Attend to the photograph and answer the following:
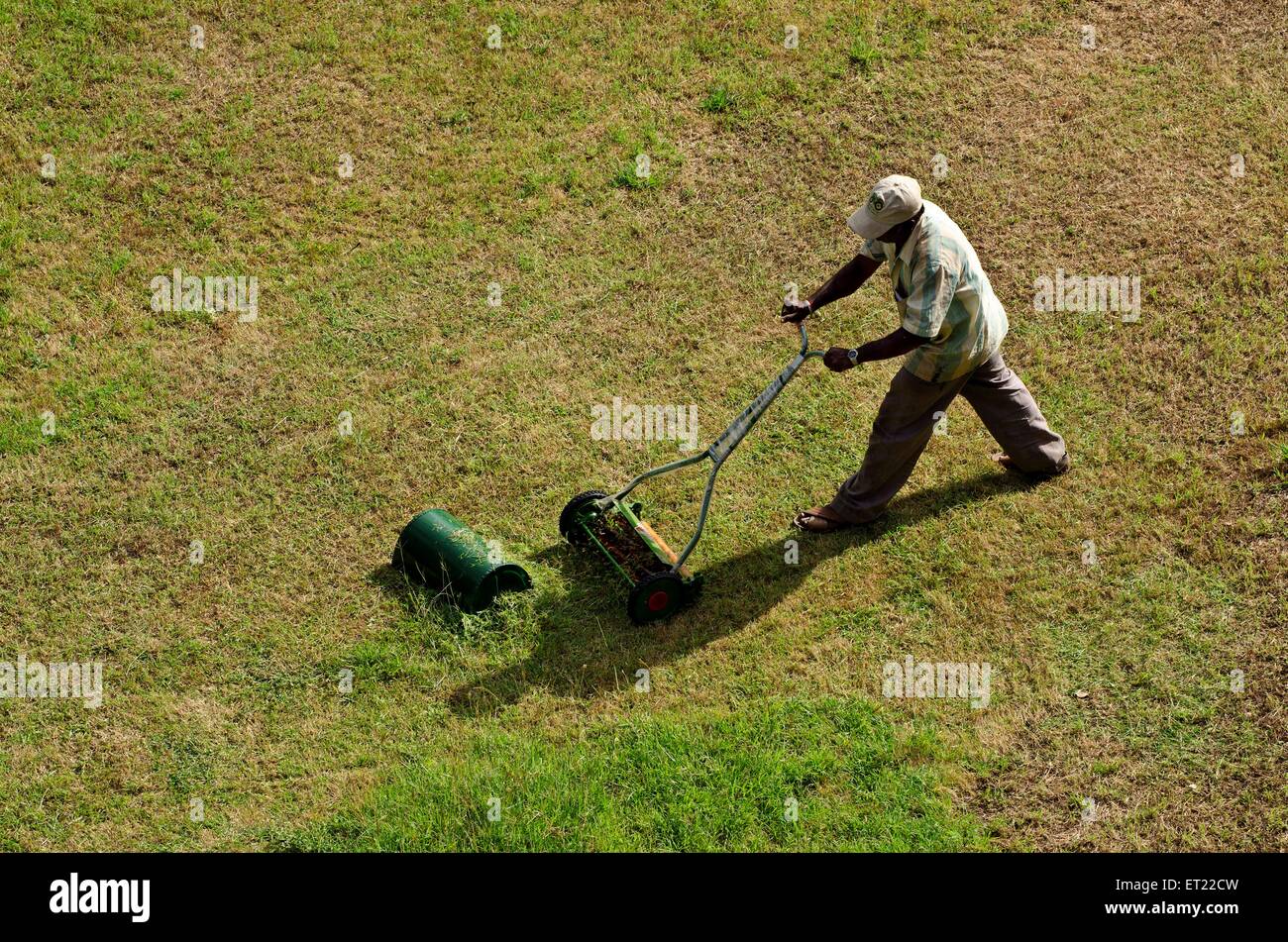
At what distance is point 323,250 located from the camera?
9664mm

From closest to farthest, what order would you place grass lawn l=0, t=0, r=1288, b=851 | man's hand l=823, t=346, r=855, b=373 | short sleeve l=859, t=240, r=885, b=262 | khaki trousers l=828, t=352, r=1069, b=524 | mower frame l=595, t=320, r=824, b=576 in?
grass lawn l=0, t=0, r=1288, b=851
man's hand l=823, t=346, r=855, b=373
mower frame l=595, t=320, r=824, b=576
short sleeve l=859, t=240, r=885, b=262
khaki trousers l=828, t=352, r=1069, b=524

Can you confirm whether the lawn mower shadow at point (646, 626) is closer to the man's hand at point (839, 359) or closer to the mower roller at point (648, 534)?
the mower roller at point (648, 534)

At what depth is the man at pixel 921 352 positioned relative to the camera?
21.8 ft

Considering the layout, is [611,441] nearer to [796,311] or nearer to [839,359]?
[796,311]

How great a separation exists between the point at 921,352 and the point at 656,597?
6.55 ft

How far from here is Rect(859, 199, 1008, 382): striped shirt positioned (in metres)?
6.66

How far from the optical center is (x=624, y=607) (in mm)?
7285

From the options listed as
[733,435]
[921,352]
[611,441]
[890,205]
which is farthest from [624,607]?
[890,205]

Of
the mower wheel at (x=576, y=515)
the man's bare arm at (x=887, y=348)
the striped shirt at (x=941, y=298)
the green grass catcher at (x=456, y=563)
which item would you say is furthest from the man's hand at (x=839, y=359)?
the green grass catcher at (x=456, y=563)

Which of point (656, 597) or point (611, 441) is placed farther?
point (611, 441)

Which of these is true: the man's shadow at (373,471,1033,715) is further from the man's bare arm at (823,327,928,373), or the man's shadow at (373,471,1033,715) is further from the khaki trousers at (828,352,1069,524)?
the man's bare arm at (823,327,928,373)

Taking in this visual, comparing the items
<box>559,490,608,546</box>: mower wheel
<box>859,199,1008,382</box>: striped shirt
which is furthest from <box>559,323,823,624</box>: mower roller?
<box>859,199,1008,382</box>: striped shirt

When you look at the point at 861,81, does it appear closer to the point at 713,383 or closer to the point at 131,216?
the point at 713,383

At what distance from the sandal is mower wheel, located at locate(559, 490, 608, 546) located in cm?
123
